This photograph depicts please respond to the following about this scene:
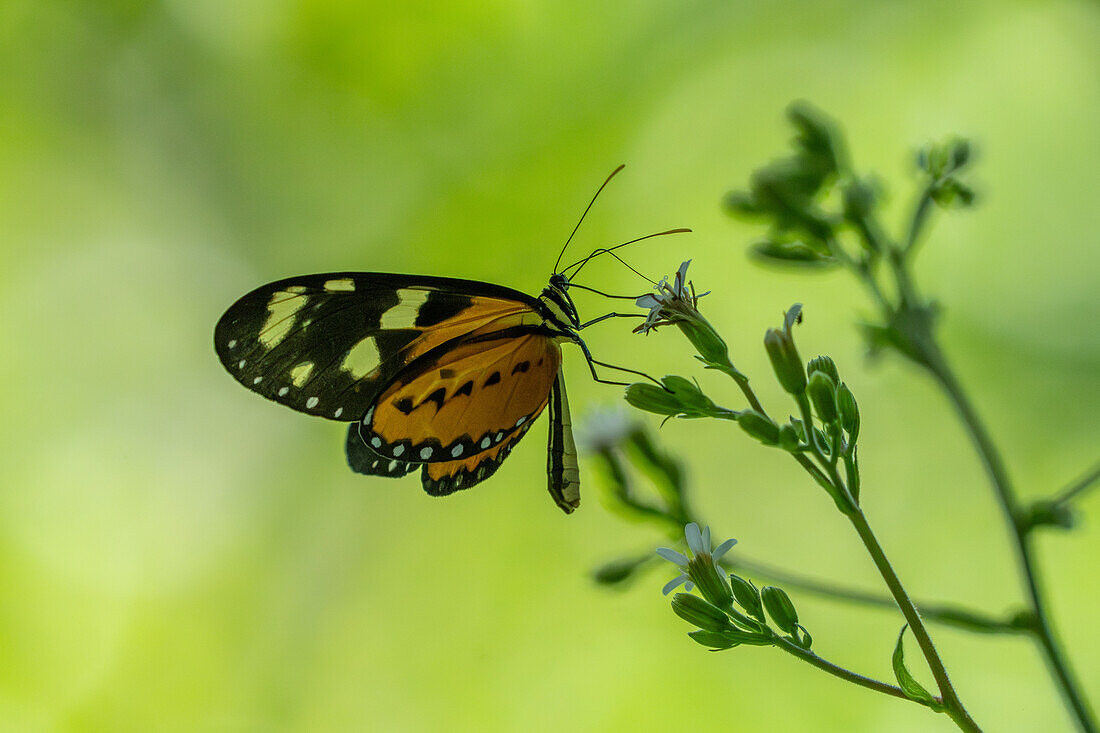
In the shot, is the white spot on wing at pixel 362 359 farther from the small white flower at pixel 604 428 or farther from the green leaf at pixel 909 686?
the green leaf at pixel 909 686

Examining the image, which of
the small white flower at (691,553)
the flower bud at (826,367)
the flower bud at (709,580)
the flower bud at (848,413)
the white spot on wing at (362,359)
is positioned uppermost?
the white spot on wing at (362,359)

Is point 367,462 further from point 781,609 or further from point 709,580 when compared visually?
point 781,609

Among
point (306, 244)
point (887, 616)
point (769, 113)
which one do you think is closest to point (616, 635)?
point (887, 616)

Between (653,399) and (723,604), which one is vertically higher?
(653,399)

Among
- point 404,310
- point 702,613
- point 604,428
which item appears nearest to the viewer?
point 702,613

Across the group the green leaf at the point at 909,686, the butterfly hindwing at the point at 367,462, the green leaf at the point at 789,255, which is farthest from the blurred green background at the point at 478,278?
the green leaf at the point at 909,686

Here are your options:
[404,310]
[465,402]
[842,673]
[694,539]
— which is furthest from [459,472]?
[842,673]

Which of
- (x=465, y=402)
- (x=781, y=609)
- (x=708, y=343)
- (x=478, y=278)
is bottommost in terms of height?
(x=781, y=609)

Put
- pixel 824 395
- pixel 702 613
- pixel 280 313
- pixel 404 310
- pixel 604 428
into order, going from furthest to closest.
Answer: pixel 604 428 < pixel 404 310 < pixel 280 313 < pixel 702 613 < pixel 824 395
